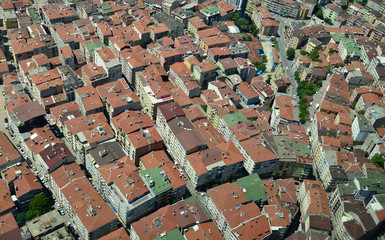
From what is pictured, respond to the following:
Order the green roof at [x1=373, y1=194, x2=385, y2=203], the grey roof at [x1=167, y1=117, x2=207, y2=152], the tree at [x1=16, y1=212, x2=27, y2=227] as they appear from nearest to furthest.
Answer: the tree at [x1=16, y1=212, x2=27, y2=227]
the green roof at [x1=373, y1=194, x2=385, y2=203]
the grey roof at [x1=167, y1=117, x2=207, y2=152]

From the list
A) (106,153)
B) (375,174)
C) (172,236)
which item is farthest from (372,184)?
(106,153)

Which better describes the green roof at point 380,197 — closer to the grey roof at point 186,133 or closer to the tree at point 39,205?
the grey roof at point 186,133

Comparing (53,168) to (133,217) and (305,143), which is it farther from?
(305,143)

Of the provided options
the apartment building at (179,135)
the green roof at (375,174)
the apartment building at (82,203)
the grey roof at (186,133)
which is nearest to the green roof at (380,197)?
the green roof at (375,174)

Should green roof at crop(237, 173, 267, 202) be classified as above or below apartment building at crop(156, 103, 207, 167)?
below

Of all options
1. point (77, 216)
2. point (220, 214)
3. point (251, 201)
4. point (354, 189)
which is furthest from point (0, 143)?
point (354, 189)

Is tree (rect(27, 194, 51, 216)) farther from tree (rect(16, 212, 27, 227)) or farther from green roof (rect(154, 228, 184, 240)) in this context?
green roof (rect(154, 228, 184, 240))

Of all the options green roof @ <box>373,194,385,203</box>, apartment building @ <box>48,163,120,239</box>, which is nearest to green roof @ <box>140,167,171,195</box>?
apartment building @ <box>48,163,120,239</box>

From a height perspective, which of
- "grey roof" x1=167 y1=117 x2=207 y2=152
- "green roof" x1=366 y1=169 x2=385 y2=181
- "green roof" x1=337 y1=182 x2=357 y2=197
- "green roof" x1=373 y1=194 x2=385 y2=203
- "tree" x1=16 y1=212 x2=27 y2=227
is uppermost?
"grey roof" x1=167 y1=117 x2=207 y2=152
